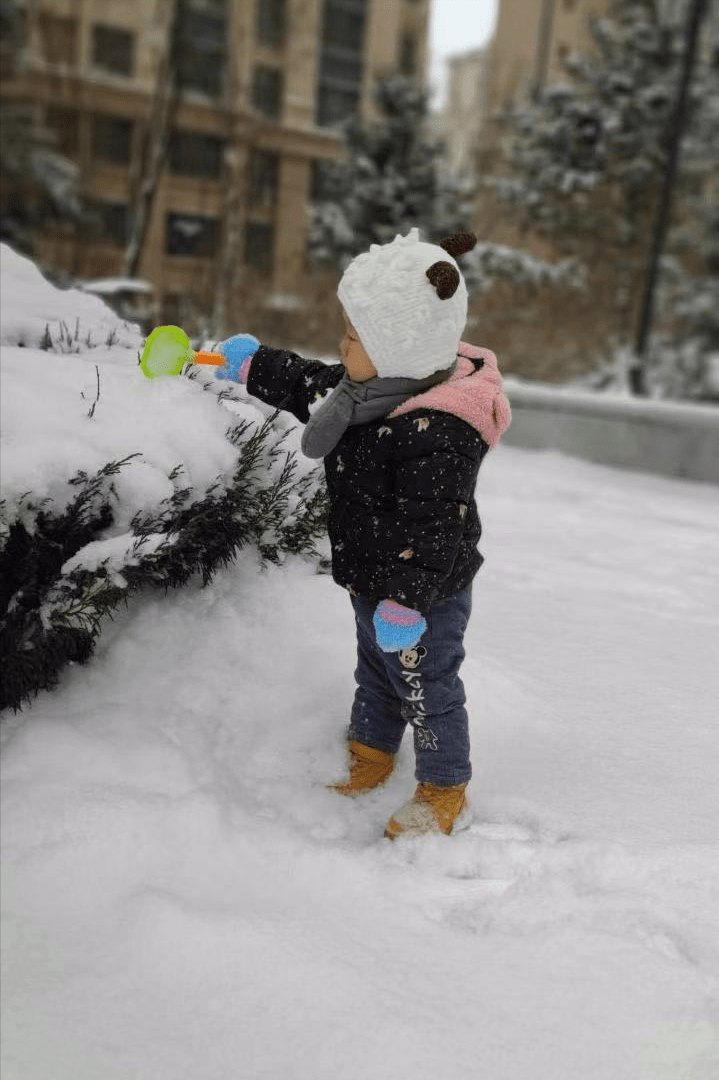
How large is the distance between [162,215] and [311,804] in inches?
862

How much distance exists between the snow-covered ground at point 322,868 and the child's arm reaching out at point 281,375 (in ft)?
0.98

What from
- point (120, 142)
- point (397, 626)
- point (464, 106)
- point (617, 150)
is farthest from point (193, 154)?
point (464, 106)

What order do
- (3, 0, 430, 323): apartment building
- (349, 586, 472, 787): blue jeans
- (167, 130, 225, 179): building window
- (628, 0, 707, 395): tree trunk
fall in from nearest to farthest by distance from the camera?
(349, 586, 472, 787): blue jeans < (628, 0, 707, 395): tree trunk < (3, 0, 430, 323): apartment building < (167, 130, 225, 179): building window

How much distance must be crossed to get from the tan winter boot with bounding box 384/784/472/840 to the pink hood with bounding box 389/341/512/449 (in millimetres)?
809

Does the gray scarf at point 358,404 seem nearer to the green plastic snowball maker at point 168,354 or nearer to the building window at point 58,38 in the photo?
the green plastic snowball maker at point 168,354

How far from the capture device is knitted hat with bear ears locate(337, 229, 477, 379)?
1860 mm

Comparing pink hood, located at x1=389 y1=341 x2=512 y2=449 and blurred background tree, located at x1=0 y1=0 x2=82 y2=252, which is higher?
blurred background tree, located at x1=0 y1=0 x2=82 y2=252

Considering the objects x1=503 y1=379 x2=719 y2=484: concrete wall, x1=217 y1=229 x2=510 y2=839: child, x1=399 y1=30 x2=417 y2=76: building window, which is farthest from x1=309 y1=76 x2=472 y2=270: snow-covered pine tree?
x1=399 y1=30 x2=417 y2=76: building window

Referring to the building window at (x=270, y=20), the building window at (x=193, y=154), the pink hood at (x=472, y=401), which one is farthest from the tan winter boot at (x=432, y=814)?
the building window at (x=270, y=20)

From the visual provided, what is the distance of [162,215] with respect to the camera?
21750 mm

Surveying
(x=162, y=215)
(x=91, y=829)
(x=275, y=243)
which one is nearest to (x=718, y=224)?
(x=275, y=243)

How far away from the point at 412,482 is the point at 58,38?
1367cm

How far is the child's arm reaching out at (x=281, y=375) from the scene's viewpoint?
2.15 meters

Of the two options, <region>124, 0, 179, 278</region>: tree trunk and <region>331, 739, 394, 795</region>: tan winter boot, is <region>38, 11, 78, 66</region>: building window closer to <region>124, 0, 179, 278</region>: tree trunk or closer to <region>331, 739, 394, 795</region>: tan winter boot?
<region>124, 0, 179, 278</region>: tree trunk
